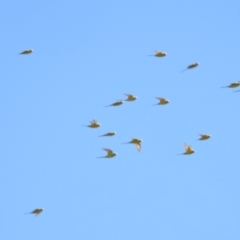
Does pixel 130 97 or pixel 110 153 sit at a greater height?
pixel 130 97

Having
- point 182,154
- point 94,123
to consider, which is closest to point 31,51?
point 94,123

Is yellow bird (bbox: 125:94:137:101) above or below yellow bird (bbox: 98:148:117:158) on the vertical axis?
above

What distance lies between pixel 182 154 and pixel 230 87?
4.24 m

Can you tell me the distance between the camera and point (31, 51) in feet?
235

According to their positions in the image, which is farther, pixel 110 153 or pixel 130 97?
pixel 110 153

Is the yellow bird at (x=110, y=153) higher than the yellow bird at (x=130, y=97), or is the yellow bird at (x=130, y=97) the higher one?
the yellow bird at (x=130, y=97)

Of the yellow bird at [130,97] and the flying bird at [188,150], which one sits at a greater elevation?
the yellow bird at [130,97]

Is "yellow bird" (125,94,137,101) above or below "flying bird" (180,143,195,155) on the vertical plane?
above

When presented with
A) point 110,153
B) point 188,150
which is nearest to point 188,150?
point 188,150

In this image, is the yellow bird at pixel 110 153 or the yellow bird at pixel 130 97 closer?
the yellow bird at pixel 130 97

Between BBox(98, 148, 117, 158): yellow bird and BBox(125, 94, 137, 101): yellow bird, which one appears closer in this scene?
BBox(125, 94, 137, 101): yellow bird

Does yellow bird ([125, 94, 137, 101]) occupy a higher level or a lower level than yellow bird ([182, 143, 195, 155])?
higher

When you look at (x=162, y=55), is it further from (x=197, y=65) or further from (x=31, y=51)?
(x=31, y=51)

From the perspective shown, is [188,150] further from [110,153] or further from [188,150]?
[110,153]
